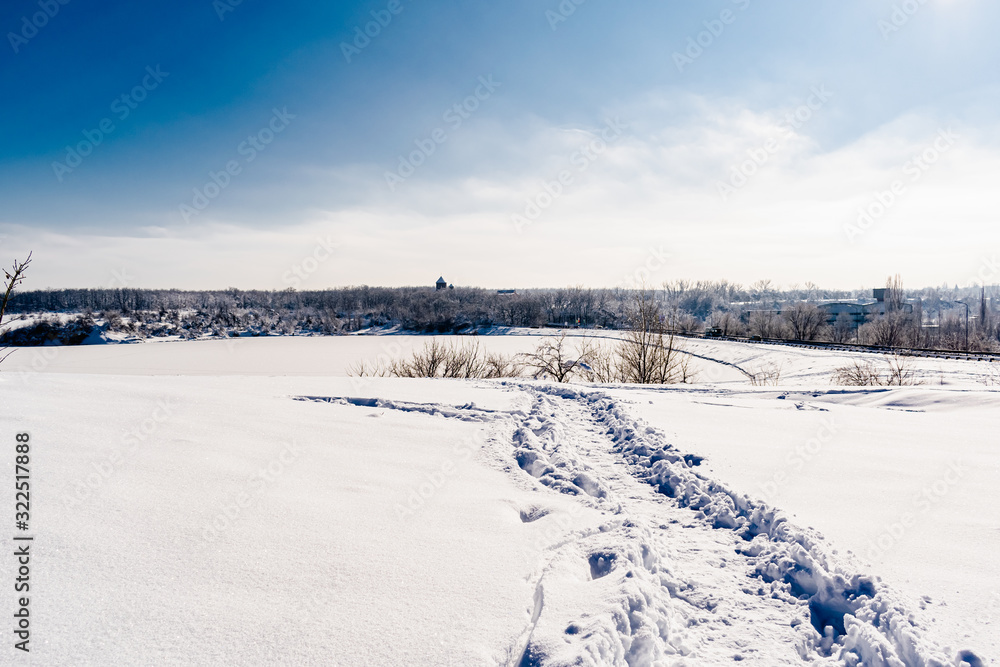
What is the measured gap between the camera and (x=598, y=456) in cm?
413

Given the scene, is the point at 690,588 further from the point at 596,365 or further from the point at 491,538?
the point at 596,365

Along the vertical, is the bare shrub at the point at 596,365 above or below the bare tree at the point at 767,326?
below

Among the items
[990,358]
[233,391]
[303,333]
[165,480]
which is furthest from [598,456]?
[303,333]

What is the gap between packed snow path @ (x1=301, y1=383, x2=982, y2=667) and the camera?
1.69 m

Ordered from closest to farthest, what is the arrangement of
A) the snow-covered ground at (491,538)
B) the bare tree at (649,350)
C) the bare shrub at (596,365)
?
the snow-covered ground at (491,538) → the bare tree at (649,350) → the bare shrub at (596,365)

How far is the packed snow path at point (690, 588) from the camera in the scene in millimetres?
1688

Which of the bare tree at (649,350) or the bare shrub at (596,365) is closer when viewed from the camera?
the bare tree at (649,350)

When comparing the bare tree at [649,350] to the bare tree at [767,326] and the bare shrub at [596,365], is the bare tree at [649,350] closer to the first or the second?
the bare shrub at [596,365]

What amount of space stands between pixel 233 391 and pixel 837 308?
6666cm

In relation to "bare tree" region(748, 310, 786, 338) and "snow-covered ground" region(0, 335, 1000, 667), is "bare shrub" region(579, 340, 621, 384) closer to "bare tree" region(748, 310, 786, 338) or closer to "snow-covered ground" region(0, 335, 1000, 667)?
"snow-covered ground" region(0, 335, 1000, 667)

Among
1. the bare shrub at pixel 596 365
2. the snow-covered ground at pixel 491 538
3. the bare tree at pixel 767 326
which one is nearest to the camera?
the snow-covered ground at pixel 491 538

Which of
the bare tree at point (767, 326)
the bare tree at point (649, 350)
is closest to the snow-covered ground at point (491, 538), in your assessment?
the bare tree at point (649, 350)

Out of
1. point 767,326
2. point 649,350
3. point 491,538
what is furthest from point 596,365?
point 767,326

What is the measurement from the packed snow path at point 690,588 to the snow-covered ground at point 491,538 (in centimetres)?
1
